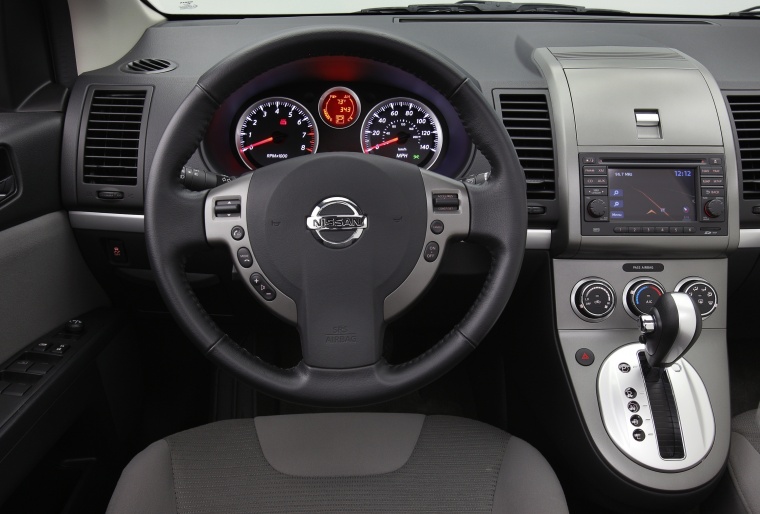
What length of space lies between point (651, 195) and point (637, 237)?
9 centimetres

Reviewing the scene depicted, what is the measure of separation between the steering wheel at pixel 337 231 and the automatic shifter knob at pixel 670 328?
0.31 metres

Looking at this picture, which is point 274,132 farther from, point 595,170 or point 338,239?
point 595,170

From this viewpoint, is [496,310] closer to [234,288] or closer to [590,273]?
[590,273]

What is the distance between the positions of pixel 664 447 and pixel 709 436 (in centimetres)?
8

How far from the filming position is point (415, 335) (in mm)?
1938

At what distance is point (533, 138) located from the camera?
4.38 ft

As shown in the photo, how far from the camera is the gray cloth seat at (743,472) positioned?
116 cm

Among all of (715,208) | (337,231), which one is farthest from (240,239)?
(715,208)

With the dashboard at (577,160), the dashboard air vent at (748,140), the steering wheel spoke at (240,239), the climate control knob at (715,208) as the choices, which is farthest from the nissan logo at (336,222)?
the dashboard air vent at (748,140)

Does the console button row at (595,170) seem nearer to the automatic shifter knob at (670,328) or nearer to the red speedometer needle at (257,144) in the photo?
the automatic shifter knob at (670,328)

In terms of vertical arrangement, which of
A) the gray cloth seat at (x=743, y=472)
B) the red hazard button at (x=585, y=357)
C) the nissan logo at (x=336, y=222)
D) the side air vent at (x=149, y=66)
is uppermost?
the side air vent at (x=149, y=66)

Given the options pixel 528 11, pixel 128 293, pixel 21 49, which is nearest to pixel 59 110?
pixel 21 49

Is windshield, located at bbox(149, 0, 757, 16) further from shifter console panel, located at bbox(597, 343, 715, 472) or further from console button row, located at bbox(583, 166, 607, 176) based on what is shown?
shifter console panel, located at bbox(597, 343, 715, 472)

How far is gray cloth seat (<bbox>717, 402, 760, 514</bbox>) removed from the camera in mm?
1159
